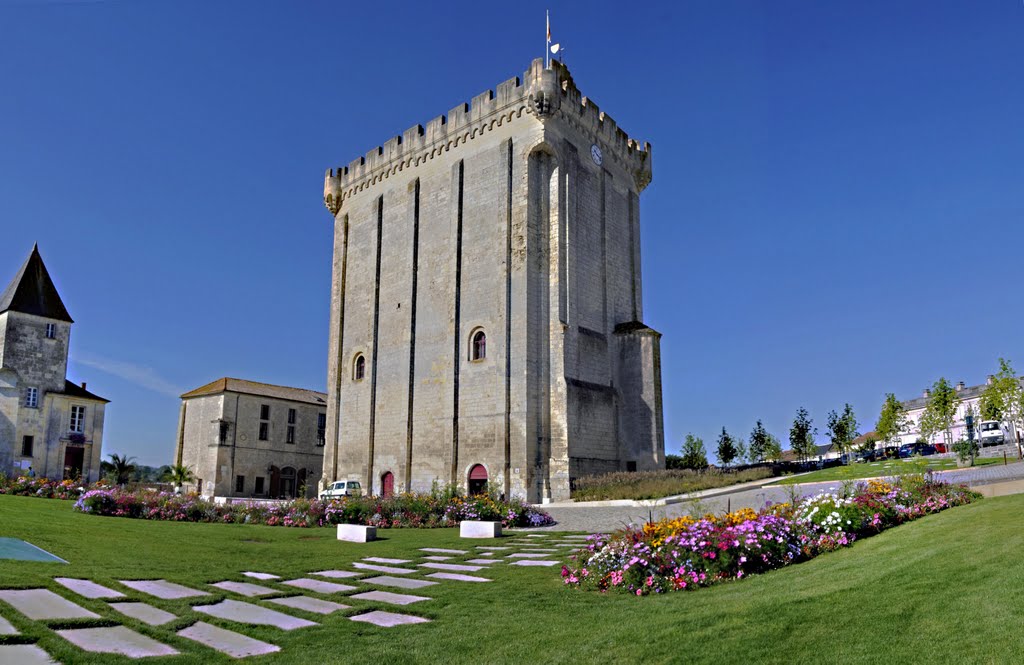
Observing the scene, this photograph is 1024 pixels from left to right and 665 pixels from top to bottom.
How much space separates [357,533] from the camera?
1526 cm

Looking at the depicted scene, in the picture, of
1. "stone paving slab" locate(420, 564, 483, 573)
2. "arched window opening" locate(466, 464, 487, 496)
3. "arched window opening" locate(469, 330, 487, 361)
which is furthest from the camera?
"arched window opening" locate(469, 330, 487, 361)

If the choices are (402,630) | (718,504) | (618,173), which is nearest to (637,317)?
(618,173)

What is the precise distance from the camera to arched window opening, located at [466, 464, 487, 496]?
96.5 ft

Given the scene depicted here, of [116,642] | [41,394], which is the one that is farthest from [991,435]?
[41,394]

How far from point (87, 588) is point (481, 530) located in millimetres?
8969

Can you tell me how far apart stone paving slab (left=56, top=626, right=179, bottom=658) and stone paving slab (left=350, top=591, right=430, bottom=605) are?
258 cm

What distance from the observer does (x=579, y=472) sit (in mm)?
28562

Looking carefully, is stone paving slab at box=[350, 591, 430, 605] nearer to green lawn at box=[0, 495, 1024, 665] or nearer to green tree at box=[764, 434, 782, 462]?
green lawn at box=[0, 495, 1024, 665]

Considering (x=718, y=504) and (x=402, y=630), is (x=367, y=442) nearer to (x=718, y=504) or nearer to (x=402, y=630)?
(x=718, y=504)

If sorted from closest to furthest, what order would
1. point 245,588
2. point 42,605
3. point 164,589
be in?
point 42,605
point 164,589
point 245,588

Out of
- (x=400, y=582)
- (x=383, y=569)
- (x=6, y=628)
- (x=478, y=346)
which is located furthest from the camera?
(x=478, y=346)

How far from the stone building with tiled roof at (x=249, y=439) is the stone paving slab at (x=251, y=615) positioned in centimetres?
3650

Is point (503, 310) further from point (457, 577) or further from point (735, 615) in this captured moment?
point (735, 615)

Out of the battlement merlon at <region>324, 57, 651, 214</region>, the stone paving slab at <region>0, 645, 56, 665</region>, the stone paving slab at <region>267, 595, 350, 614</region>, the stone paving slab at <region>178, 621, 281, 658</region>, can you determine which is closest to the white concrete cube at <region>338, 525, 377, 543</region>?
the stone paving slab at <region>267, 595, 350, 614</region>
